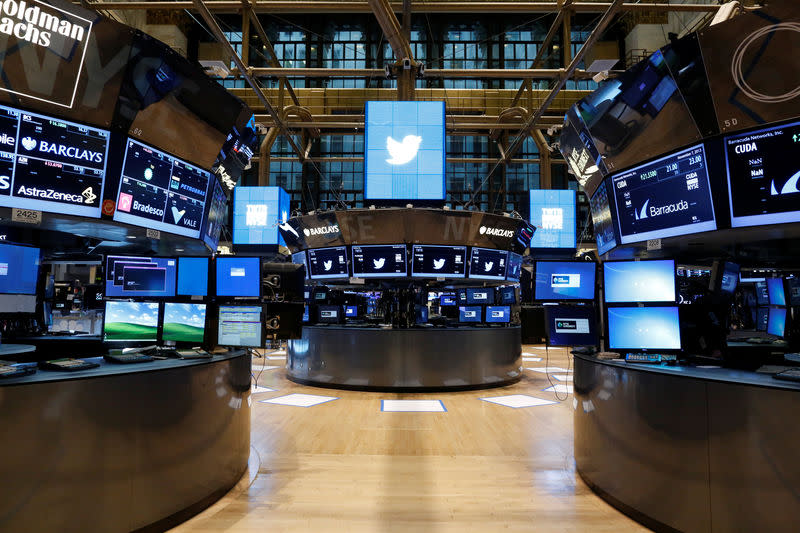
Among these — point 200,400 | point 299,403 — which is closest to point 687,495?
point 200,400

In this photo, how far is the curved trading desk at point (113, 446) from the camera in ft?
6.98

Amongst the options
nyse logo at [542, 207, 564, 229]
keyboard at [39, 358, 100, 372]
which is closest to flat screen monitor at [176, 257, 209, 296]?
keyboard at [39, 358, 100, 372]

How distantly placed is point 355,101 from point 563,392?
933cm

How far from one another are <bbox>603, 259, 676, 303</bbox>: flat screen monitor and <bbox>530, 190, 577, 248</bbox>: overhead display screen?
7.23 metres

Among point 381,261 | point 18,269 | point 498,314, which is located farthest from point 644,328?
point 498,314

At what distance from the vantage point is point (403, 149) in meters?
6.63

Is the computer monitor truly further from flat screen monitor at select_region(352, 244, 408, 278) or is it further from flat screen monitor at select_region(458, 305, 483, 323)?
flat screen monitor at select_region(352, 244, 408, 278)

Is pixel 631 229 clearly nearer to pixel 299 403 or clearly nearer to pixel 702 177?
pixel 702 177

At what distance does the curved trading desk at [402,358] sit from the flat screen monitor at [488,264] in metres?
1.13

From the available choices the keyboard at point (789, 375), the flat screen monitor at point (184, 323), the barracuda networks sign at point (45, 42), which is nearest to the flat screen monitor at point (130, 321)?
the flat screen monitor at point (184, 323)

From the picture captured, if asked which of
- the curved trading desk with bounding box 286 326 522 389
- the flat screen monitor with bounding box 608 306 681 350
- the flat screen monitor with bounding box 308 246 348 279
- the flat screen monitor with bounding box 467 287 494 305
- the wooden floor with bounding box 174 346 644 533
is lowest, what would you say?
the wooden floor with bounding box 174 346 644 533

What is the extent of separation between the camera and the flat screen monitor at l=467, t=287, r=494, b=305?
13364 millimetres

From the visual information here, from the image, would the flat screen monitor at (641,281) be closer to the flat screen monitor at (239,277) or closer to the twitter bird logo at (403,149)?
the flat screen monitor at (239,277)

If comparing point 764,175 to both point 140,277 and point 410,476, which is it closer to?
point 410,476
